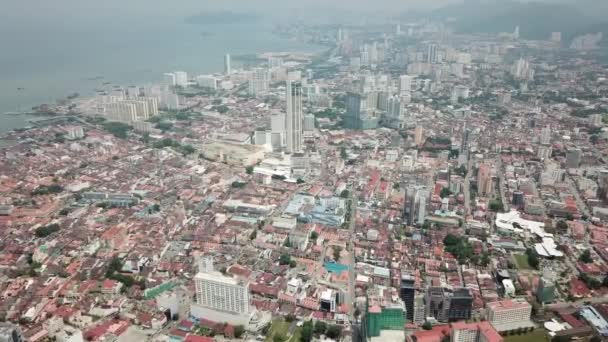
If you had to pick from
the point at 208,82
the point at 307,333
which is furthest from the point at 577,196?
the point at 208,82

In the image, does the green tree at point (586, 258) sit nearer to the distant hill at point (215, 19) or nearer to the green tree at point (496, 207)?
the green tree at point (496, 207)

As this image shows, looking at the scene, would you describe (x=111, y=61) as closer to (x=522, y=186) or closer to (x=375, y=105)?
(x=375, y=105)

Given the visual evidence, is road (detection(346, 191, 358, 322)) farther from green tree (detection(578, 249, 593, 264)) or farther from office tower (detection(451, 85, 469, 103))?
office tower (detection(451, 85, 469, 103))

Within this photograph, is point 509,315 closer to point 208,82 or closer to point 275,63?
point 208,82

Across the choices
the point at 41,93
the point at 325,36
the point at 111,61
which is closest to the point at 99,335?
the point at 41,93

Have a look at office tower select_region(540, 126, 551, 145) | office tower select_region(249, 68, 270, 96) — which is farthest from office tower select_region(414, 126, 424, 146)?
office tower select_region(249, 68, 270, 96)

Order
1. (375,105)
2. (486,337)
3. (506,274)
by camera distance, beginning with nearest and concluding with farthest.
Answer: (486,337), (506,274), (375,105)

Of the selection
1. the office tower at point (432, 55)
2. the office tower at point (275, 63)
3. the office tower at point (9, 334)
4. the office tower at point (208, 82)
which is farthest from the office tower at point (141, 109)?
the office tower at point (432, 55)
